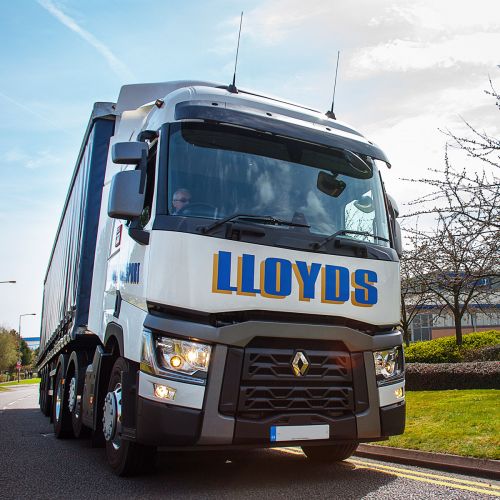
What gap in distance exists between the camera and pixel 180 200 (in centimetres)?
466

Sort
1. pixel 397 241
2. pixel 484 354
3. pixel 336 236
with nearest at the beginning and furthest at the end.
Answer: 1. pixel 336 236
2. pixel 397 241
3. pixel 484 354

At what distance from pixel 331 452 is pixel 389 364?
1.55 meters

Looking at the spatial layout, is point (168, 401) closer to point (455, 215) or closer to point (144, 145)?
point (144, 145)

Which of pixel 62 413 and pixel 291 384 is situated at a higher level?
pixel 291 384

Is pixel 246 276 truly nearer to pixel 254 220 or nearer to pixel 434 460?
pixel 254 220

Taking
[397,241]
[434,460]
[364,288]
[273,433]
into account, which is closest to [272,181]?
[364,288]

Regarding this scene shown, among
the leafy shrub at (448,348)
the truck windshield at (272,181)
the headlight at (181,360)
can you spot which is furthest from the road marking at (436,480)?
the leafy shrub at (448,348)

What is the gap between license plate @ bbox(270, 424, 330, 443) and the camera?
444cm

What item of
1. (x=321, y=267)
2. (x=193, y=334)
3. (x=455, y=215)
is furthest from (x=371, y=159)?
(x=455, y=215)

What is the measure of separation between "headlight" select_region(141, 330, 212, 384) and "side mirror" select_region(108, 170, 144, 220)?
109 cm

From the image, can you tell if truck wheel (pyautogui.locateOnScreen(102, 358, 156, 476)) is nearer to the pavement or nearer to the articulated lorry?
the articulated lorry

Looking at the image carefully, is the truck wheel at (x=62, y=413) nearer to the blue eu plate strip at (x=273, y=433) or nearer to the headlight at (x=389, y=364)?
the blue eu plate strip at (x=273, y=433)

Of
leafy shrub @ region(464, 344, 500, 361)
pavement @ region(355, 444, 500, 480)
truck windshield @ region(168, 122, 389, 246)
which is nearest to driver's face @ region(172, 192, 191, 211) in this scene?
truck windshield @ region(168, 122, 389, 246)

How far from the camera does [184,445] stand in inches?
170
